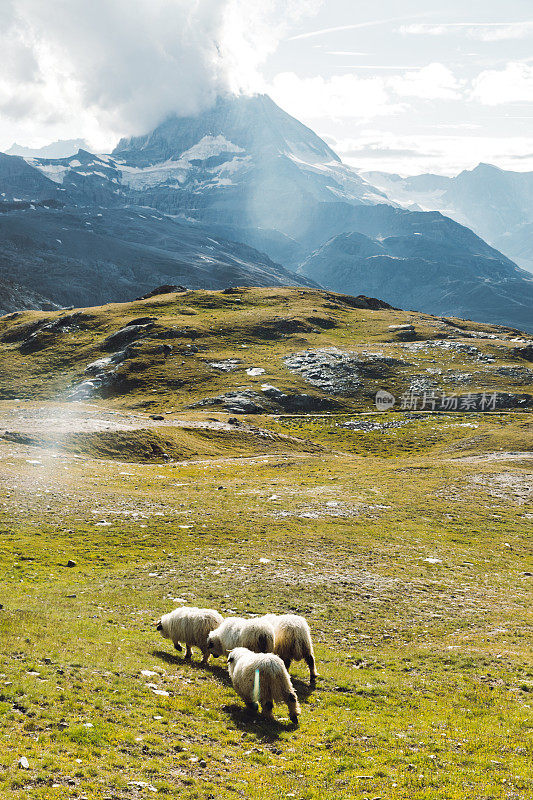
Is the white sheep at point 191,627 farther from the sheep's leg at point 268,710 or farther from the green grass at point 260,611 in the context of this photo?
the sheep's leg at point 268,710

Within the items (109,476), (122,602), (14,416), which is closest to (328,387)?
(14,416)

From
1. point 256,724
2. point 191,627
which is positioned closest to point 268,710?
point 256,724

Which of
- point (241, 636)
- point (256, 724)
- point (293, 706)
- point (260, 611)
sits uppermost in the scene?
point (241, 636)

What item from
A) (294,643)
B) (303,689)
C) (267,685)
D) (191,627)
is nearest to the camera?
(267,685)

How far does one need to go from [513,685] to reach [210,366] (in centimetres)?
11840

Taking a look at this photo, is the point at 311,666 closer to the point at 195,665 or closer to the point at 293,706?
the point at 293,706

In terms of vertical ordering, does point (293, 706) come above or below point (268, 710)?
above

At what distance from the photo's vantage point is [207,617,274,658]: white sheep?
18.0 m

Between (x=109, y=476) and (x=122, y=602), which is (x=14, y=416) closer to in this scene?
(x=109, y=476)

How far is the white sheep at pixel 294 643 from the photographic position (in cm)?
1836

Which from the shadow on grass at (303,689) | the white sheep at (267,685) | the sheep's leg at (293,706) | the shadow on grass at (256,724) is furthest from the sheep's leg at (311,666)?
the shadow on grass at (256,724)

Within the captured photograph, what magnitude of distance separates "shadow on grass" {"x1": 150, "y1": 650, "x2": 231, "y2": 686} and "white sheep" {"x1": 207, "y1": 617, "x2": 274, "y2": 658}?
47cm

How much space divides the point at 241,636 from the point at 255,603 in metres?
6.50

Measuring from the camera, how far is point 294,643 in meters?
18.3
